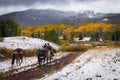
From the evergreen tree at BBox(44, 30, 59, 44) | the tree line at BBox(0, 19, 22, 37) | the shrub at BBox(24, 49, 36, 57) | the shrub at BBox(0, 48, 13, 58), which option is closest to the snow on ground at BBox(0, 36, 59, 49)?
the shrub at BBox(0, 48, 13, 58)

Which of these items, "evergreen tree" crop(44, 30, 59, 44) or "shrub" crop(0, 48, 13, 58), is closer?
"shrub" crop(0, 48, 13, 58)

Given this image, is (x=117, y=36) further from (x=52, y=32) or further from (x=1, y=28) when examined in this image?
(x=1, y=28)

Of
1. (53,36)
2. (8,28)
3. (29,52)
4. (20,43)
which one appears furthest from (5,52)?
(53,36)

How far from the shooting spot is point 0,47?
58062 mm

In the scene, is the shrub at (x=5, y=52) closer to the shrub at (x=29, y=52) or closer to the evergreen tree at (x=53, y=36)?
the shrub at (x=29, y=52)

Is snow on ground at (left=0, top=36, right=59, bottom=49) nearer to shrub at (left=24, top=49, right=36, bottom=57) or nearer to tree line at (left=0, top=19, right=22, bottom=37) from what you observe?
shrub at (left=24, top=49, right=36, bottom=57)

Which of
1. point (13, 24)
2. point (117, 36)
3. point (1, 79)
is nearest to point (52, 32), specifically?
point (13, 24)

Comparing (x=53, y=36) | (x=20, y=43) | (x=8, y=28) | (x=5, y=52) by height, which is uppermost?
(x=8, y=28)

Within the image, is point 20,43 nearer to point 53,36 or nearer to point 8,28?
point 8,28

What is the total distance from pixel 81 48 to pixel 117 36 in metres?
82.7

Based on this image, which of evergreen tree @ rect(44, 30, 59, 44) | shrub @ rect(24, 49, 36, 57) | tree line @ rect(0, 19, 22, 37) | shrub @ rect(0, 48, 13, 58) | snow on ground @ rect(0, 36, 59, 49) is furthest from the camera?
evergreen tree @ rect(44, 30, 59, 44)

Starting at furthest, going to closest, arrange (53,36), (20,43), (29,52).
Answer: (53,36)
(20,43)
(29,52)

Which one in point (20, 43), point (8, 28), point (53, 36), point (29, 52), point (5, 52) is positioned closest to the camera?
point (5, 52)

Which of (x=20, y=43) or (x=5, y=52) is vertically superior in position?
(x=20, y=43)
